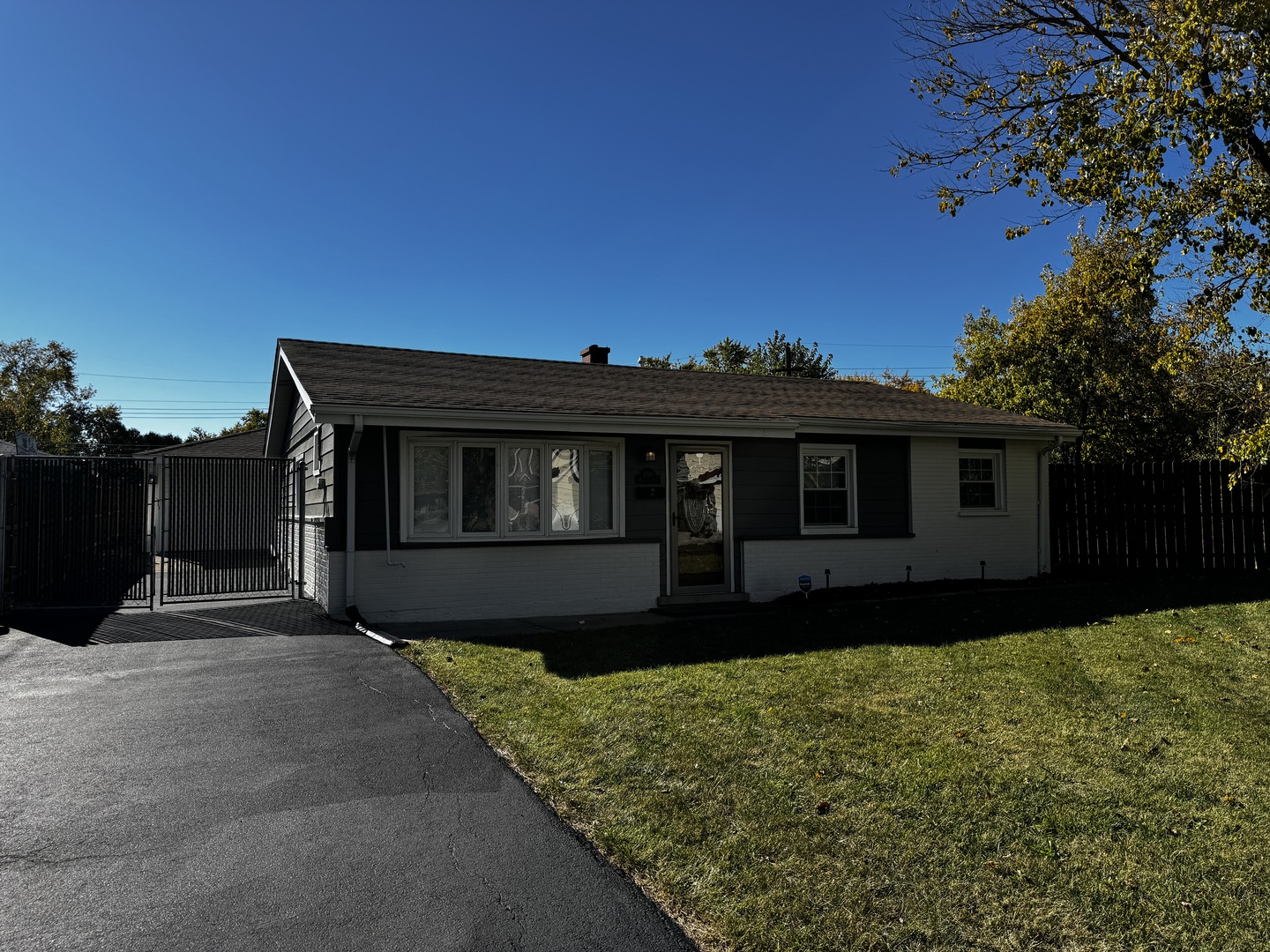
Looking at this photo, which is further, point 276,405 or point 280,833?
point 276,405

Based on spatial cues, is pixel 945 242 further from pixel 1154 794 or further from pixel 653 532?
pixel 1154 794

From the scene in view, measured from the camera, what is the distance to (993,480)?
12992mm

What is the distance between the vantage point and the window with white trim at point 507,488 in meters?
9.30

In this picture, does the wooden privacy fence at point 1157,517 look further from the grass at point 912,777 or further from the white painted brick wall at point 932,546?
the grass at point 912,777

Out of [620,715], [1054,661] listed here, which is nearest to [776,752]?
[620,715]

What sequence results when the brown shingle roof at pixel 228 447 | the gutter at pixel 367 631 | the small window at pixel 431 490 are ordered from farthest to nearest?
the brown shingle roof at pixel 228 447, the small window at pixel 431 490, the gutter at pixel 367 631

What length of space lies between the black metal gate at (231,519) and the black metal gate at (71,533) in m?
0.58

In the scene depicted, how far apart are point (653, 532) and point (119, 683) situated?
20.5ft

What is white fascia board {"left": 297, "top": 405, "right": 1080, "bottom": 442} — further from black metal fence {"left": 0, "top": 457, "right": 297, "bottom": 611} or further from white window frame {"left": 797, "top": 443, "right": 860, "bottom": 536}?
black metal fence {"left": 0, "top": 457, "right": 297, "bottom": 611}

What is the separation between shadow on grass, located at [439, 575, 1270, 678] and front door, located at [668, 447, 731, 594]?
3.26 ft

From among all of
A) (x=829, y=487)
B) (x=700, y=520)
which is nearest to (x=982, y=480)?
(x=829, y=487)

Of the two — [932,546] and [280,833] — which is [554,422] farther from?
[932,546]

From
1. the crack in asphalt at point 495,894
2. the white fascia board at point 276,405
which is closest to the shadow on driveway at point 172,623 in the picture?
the white fascia board at point 276,405

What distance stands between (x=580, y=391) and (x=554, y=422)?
1659 mm
